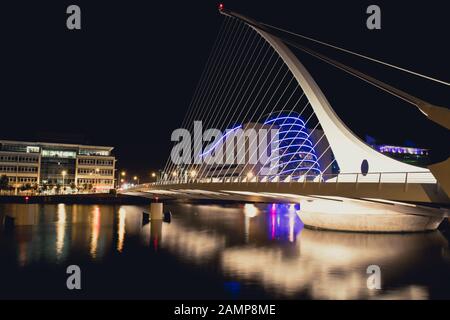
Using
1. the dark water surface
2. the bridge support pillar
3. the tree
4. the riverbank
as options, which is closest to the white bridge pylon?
the dark water surface

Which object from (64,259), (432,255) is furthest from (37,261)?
(432,255)

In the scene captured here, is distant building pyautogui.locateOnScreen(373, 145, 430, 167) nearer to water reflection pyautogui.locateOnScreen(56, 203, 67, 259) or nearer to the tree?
water reflection pyautogui.locateOnScreen(56, 203, 67, 259)

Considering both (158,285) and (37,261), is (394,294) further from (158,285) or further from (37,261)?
(37,261)

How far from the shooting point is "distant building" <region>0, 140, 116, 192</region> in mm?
91688

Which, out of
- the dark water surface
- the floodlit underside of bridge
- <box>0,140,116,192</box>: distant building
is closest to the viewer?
the dark water surface

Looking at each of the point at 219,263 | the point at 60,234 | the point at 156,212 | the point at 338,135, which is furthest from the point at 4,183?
the point at 338,135

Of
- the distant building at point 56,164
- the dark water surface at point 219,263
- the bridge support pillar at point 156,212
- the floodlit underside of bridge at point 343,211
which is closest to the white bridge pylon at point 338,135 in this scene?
the floodlit underside of bridge at point 343,211

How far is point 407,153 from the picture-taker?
8531 cm

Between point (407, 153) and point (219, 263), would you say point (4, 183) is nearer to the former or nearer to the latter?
point (407, 153)

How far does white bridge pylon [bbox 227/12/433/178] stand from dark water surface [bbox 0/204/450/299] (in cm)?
464

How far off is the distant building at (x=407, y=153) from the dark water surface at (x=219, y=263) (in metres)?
45.8

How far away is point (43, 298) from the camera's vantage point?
15.5 metres

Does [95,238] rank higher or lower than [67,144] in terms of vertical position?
lower
